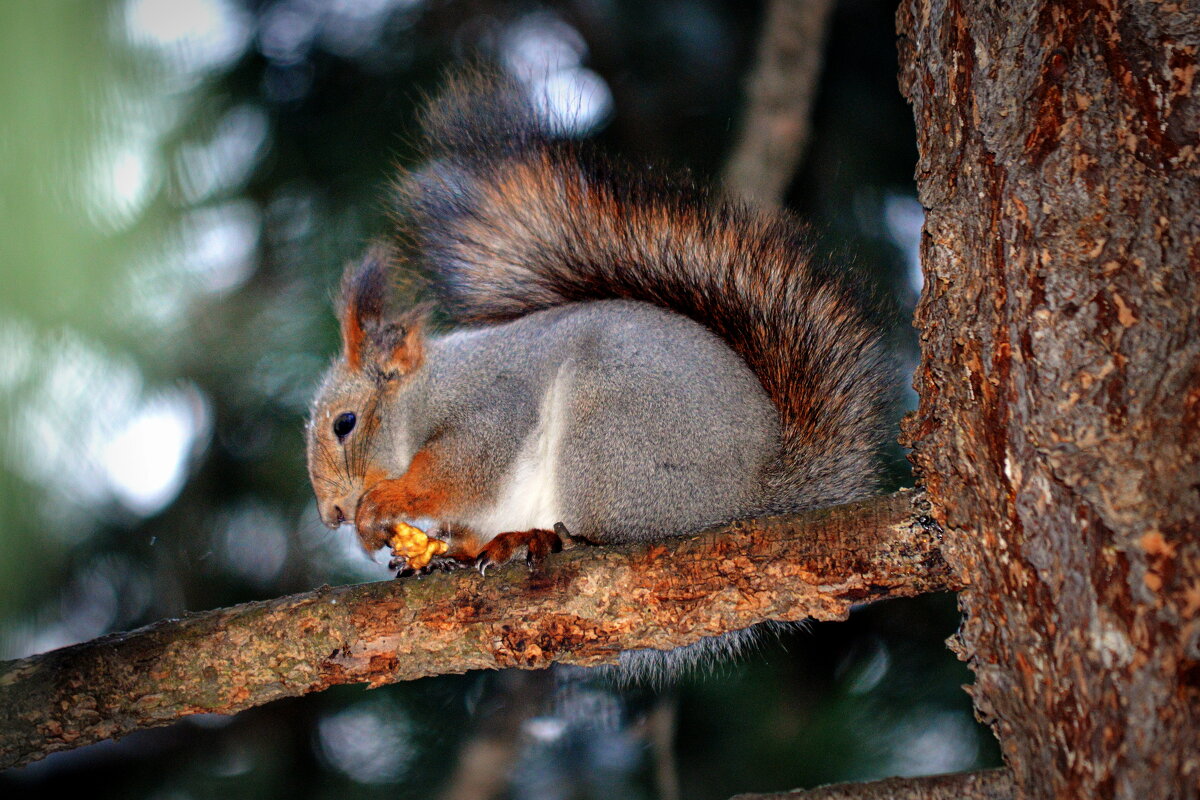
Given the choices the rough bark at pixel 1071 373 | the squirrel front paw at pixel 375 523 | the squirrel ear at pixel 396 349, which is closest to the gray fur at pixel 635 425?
the squirrel front paw at pixel 375 523

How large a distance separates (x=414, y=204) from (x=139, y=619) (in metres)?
1.12

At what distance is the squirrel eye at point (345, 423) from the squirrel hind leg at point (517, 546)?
1.85 feet

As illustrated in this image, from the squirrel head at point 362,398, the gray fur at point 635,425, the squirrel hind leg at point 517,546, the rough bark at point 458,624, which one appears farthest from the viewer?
the squirrel head at point 362,398

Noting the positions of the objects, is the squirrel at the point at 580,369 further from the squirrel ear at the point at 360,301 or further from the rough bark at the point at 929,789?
the rough bark at the point at 929,789

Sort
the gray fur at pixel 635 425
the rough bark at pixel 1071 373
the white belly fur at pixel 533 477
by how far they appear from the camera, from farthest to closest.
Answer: the white belly fur at pixel 533 477, the gray fur at pixel 635 425, the rough bark at pixel 1071 373

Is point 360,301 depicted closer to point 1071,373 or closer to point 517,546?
point 517,546

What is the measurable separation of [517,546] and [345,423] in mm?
609

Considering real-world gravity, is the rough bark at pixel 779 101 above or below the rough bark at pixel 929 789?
above

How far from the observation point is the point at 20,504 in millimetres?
447

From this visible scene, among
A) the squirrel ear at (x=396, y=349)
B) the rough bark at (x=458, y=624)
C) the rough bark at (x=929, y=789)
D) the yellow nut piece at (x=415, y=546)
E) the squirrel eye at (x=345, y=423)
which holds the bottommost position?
the rough bark at (x=929, y=789)

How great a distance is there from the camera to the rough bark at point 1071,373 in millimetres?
821

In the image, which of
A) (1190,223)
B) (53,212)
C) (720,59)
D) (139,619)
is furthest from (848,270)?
(139,619)

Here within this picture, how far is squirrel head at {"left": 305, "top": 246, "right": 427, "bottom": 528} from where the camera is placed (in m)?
1.95

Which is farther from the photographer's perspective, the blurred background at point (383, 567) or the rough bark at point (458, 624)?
the blurred background at point (383, 567)
